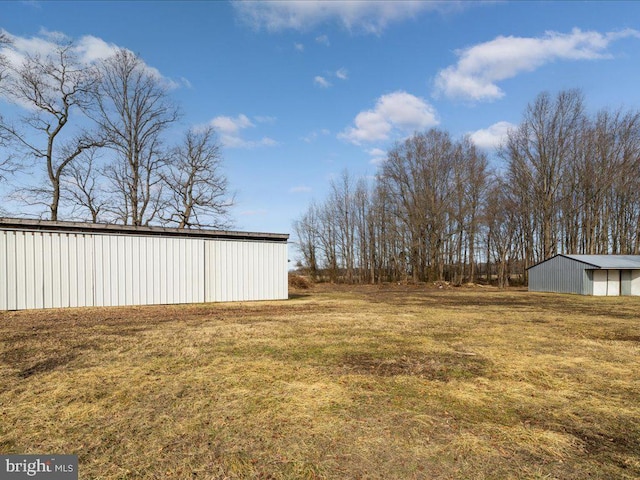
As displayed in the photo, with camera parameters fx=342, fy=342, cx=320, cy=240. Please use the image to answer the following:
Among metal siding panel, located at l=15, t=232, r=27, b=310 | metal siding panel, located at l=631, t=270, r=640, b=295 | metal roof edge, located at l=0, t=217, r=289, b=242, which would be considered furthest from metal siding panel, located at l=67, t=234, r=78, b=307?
metal siding panel, located at l=631, t=270, r=640, b=295

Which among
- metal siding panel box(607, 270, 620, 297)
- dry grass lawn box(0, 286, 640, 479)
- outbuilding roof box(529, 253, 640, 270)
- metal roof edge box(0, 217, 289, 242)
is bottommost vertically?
metal siding panel box(607, 270, 620, 297)

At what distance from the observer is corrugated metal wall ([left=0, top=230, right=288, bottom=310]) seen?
43.0ft

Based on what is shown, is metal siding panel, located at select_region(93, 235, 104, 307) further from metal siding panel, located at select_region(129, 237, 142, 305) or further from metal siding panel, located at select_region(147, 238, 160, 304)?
metal siding panel, located at select_region(147, 238, 160, 304)

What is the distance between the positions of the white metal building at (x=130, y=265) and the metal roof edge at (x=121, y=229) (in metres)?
0.03

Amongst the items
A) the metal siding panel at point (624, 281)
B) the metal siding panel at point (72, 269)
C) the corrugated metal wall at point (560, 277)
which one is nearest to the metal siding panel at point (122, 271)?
the metal siding panel at point (72, 269)

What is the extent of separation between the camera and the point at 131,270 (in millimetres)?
15094

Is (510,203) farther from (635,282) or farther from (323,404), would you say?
(323,404)

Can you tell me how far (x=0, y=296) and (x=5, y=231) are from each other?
8.00ft

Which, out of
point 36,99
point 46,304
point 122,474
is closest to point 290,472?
point 122,474

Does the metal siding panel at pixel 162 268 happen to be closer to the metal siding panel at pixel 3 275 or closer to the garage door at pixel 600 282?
the metal siding panel at pixel 3 275

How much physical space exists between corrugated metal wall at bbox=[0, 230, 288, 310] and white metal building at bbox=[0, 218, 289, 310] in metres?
0.03

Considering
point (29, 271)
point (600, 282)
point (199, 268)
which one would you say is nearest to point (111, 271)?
point (29, 271)

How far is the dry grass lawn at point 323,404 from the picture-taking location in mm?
2938

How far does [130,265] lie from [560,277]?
98.0ft
